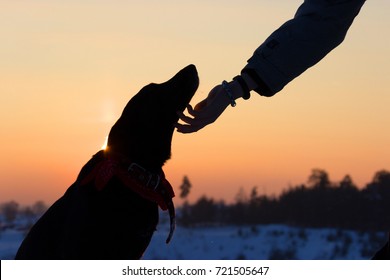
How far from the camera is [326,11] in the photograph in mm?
4543

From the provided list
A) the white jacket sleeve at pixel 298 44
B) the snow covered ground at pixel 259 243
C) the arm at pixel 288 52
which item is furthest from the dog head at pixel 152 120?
the snow covered ground at pixel 259 243

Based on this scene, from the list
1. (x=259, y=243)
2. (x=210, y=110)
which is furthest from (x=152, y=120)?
(x=259, y=243)

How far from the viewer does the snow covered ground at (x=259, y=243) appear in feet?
53.3

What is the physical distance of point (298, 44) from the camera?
4621 mm

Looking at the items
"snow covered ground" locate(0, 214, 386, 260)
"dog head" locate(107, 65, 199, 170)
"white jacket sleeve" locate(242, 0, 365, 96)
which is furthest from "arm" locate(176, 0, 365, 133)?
"snow covered ground" locate(0, 214, 386, 260)

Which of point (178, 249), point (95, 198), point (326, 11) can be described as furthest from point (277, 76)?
point (178, 249)

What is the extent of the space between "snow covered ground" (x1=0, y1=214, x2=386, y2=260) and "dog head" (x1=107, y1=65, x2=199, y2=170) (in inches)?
292

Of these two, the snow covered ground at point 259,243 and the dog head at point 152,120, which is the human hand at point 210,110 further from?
the snow covered ground at point 259,243

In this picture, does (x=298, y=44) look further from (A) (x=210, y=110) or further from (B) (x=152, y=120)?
(B) (x=152, y=120)

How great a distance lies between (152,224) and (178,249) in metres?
11.6

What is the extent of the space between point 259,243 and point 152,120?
13520 mm

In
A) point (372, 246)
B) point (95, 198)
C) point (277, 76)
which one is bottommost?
point (372, 246)

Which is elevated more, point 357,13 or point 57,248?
point 357,13
